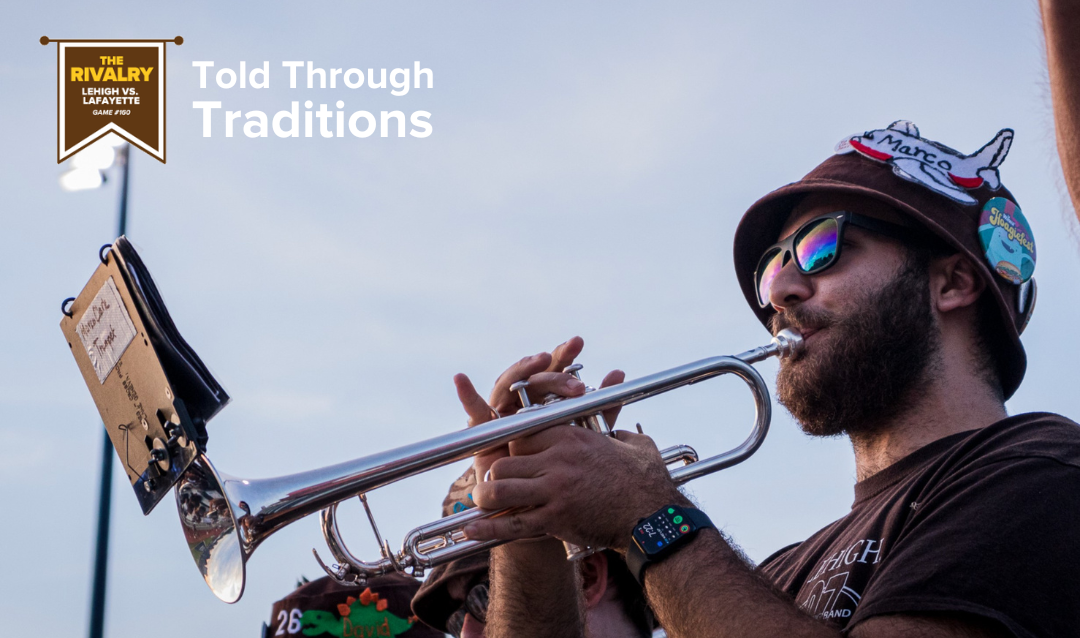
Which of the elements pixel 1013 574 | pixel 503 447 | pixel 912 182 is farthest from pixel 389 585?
pixel 1013 574

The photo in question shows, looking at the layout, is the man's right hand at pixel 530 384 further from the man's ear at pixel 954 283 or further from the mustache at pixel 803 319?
the man's ear at pixel 954 283

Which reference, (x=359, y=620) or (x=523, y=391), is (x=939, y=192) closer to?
(x=523, y=391)

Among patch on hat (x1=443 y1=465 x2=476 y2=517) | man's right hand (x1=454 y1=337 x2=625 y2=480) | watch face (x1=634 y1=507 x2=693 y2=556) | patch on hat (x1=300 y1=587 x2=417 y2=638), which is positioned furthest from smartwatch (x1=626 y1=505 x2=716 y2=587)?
patch on hat (x1=300 y1=587 x2=417 y2=638)

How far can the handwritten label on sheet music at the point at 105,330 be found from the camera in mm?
2422

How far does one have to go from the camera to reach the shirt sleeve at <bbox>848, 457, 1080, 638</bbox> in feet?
6.54

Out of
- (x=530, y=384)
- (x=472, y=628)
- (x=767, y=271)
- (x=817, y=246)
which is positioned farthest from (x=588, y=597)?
(x=817, y=246)

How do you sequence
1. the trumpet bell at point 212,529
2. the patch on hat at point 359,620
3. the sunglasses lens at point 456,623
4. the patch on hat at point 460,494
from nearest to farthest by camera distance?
1. the trumpet bell at point 212,529
2. the patch on hat at point 460,494
3. the sunglasses lens at point 456,623
4. the patch on hat at point 359,620

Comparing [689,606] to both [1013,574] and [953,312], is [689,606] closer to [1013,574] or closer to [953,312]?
[1013,574]

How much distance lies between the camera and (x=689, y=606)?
2264mm

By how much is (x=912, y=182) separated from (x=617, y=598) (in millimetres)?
1913

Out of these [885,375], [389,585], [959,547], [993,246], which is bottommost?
[389,585]

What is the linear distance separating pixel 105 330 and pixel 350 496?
81 cm

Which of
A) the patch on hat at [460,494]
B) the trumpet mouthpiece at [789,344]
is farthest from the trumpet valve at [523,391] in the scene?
the trumpet mouthpiece at [789,344]

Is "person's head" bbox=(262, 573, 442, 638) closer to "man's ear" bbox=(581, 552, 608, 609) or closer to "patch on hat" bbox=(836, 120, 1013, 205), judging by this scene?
"man's ear" bbox=(581, 552, 608, 609)
